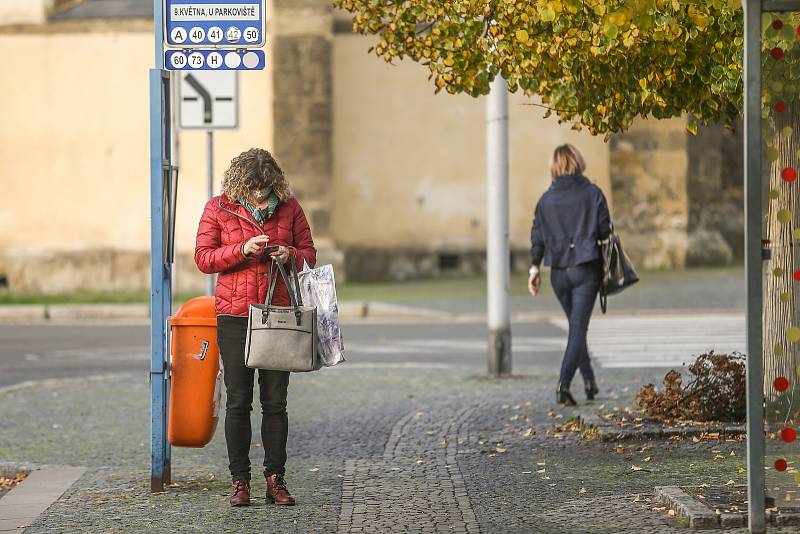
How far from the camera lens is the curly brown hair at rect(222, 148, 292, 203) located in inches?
272

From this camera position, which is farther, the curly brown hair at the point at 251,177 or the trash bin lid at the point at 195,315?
the trash bin lid at the point at 195,315

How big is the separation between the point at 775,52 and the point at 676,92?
2.66m

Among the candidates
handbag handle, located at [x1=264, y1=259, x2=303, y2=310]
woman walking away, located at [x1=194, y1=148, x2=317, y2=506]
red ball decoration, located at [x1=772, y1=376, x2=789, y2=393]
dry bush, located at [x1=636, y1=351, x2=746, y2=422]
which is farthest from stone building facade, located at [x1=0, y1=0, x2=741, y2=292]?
red ball decoration, located at [x1=772, y1=376, x2=789, y2=393]

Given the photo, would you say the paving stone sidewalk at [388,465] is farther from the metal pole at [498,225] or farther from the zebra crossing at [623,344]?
the zebra crossing at [623,344]

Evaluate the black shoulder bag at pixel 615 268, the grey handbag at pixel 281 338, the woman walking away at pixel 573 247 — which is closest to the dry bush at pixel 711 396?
the black shoulder bag at pixel 615 268

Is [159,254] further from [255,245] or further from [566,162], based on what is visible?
[566,162]

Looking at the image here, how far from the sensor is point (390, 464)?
26.2 feet

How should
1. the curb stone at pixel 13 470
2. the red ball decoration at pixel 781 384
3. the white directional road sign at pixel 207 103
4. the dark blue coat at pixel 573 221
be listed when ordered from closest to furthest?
the red ball decoration at pixel 781 384, the curb stone at pixel 13 470, the dark blue coat at pixel 573 221, the white directional road sign at pixel 207 103

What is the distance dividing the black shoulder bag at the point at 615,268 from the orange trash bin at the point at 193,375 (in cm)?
369

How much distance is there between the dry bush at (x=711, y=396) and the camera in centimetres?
871

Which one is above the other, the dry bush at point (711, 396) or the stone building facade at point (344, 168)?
the stone building facade at point (344, 168)

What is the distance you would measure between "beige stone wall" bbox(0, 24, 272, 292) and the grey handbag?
18812 millimetres

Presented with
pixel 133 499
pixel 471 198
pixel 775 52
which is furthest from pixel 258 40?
pixel 471 198

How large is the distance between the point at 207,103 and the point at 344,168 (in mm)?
13723
